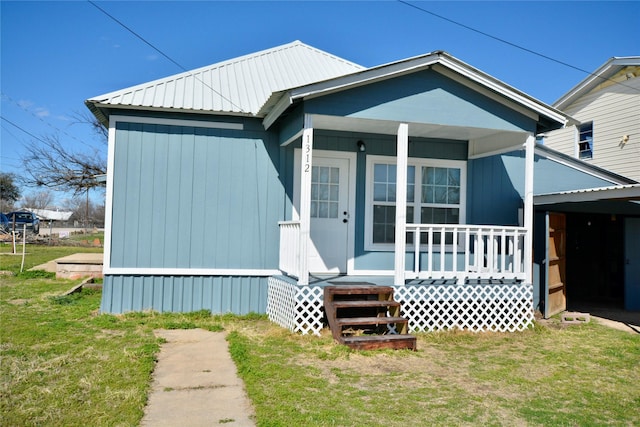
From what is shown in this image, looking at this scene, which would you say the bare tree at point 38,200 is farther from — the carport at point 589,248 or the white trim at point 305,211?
the white trim at point 305,211

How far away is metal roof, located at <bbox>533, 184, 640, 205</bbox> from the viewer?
7551 millimetres

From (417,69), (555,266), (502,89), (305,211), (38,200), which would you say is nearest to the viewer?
(305,211)

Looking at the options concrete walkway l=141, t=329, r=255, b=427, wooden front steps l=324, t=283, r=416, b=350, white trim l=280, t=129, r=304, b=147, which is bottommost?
concrete walkway l=141, t=329, r=255, b=427

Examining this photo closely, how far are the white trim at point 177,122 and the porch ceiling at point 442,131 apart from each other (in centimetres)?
139

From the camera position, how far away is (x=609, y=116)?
1466 cm

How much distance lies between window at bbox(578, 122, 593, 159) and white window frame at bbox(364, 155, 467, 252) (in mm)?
8196

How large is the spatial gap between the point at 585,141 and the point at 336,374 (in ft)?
44.8

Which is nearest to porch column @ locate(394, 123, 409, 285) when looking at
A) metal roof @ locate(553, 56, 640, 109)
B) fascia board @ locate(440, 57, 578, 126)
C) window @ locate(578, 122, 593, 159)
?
fascia board @ locate(440, 57, 578, 126)

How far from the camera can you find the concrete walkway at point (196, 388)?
392cm

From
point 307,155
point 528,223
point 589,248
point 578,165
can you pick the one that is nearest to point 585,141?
point 589,248

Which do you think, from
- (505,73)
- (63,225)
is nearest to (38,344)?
(505,73)

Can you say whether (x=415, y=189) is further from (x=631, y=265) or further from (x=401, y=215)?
(x=631, y=265)

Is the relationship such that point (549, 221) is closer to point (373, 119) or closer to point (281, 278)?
point (373, 119)

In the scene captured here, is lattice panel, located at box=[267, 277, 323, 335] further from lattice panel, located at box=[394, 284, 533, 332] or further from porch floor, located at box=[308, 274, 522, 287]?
lattice panel, located at box=[394, 284, 533, 332]
